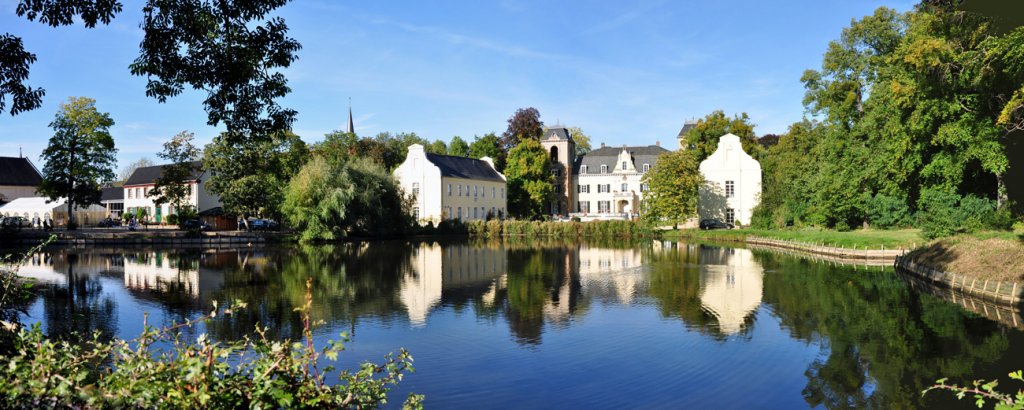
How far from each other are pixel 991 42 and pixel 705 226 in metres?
32.6

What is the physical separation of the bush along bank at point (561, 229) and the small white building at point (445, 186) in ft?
11.3

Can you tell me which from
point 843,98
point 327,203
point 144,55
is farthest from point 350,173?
point 144,55

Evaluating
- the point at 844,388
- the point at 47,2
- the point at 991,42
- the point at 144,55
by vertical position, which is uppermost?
the point at 991,42

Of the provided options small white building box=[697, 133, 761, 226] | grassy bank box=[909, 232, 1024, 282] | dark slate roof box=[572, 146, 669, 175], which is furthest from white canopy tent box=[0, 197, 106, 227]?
grassy bank box=[909, 232, 1024, 282]

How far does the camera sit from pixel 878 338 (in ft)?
43.8

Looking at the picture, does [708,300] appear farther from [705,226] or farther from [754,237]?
[705,226]

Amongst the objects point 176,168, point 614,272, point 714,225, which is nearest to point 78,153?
point 176,168

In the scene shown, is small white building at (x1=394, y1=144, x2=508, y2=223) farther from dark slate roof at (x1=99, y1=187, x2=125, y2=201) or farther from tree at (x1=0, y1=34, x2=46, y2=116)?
tree at (x1=0, y1=34, x2=46, y2=116)

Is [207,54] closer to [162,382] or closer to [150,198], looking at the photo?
[162,382]

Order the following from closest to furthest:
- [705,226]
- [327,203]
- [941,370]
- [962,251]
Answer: [941,370]
[962,251]
[327,203]
[705,226]

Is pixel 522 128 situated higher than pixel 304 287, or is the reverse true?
pixel 522 128

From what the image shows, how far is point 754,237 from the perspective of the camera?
43406 millimetres

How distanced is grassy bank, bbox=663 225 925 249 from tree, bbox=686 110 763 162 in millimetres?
13354

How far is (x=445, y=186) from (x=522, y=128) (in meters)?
18.6
